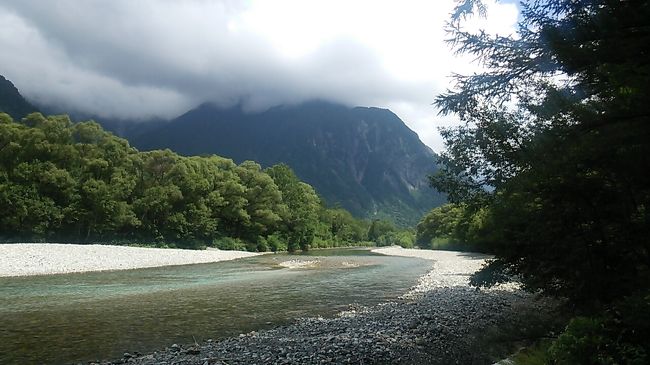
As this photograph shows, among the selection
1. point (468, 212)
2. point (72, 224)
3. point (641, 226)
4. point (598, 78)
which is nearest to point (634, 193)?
point (641, 226)

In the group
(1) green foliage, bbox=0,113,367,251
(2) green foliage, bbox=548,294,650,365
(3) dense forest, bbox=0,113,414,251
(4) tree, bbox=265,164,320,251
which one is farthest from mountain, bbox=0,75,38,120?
(2) green foliage, bbox=548,294,650,365

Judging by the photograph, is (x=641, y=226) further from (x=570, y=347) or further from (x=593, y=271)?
(x=570, y=347)

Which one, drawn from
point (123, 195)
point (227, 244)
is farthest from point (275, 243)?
point (123, 195)

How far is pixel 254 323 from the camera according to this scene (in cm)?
1510

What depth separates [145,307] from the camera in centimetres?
1784

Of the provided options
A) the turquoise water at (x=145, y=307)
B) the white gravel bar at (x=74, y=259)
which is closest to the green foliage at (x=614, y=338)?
the turquoise water at (x=145, y=307)

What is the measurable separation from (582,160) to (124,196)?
2485 inches

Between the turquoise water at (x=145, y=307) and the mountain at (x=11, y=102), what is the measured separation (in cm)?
12942

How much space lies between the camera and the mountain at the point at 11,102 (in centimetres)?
12838

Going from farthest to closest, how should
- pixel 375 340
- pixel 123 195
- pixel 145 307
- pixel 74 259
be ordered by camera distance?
pixel 123 195, pixel 74 259, pixel 145 307, pixel 375 340

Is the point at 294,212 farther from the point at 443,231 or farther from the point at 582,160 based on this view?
the point at 582,160

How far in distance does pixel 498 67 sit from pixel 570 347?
14.8 ft

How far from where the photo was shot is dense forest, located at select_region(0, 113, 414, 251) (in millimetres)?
50688

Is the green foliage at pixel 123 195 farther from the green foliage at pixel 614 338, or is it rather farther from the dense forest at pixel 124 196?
the green foliage at pixel 614 338
